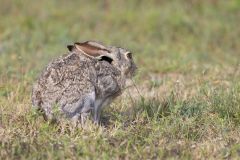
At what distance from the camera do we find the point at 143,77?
9.18m

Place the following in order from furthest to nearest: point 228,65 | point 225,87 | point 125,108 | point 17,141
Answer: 1. point 228,65
2. point 225,87
3. point 125,108
4. point 17,141

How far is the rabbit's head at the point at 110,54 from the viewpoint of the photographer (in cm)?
649

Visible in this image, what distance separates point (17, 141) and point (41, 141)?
0.64 feet

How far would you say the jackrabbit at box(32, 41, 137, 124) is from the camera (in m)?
6.07

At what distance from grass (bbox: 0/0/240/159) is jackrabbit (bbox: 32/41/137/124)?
152 mm

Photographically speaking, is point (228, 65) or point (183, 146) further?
point (228, 65)

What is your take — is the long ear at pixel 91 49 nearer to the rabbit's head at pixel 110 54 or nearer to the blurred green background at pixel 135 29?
the rabbit's head at pixel 110 54

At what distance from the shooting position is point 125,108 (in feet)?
23.1

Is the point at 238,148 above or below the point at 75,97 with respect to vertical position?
below

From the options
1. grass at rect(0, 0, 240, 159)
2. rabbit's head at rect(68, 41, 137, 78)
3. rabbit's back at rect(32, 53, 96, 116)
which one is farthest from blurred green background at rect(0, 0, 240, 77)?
rabbit's back at rect(32, 53, 96, 116)

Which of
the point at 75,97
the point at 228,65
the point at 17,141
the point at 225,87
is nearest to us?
the point at 17,141

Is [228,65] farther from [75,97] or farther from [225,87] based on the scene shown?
[75,97]

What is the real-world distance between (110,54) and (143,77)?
8.45 ft

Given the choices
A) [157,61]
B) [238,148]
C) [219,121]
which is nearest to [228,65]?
[157,61]
